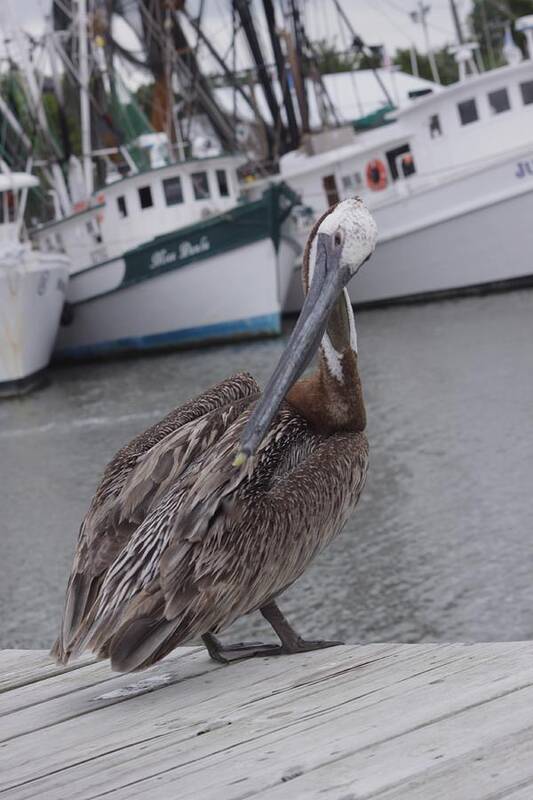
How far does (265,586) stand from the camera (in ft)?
12.1

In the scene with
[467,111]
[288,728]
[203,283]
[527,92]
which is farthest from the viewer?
[203,283]

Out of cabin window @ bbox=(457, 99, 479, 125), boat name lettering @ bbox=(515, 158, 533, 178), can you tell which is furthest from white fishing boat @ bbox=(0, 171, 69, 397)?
boat name lettering @ bbox=(515, 158, 533, 178)

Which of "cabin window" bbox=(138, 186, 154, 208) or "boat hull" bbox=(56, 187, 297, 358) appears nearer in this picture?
"boat hull" bbox=(56, 187, 297, 358)

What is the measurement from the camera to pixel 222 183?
94.8 feet

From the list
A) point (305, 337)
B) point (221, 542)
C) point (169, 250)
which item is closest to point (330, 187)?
point (169, 250)

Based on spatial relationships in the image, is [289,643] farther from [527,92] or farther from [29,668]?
[527,92]

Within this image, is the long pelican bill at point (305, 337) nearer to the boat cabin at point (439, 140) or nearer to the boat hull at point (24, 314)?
the boat hull at point (24, 314)

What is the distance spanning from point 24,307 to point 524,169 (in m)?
9.42

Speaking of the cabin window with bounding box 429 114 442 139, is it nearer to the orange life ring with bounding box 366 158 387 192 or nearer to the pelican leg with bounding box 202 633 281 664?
the orange life ring with bounding box 366 158 387 192

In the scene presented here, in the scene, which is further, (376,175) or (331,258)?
(376,175)

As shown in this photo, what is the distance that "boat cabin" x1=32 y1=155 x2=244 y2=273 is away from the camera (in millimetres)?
28219

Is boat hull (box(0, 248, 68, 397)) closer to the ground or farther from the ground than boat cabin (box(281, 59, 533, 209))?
closer to the ground

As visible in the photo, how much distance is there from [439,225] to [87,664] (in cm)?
2465

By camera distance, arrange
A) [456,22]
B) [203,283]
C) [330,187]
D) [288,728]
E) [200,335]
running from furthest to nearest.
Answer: [456,22] < [330,187] < [200,335] < [203,283] < [288,728]
